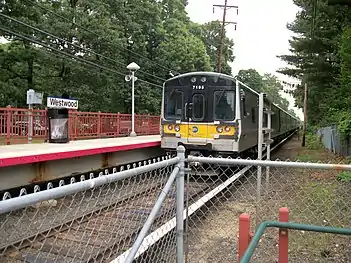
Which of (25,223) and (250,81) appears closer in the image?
(25,223)

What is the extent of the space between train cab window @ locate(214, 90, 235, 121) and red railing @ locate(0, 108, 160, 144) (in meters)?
4.53

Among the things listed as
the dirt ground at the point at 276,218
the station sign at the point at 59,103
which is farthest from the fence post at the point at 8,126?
the dirt ground at the point at 276,218

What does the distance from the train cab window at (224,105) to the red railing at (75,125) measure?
4.53 meters

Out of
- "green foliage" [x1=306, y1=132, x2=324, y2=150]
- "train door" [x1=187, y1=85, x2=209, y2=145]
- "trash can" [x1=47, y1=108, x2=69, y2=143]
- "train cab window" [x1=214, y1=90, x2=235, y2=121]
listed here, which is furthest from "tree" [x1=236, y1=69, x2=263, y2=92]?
"trash can" [x1=47, y1=108, x2=69, y2=143]

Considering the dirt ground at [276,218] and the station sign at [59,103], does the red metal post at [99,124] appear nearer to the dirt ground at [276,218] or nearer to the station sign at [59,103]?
the station sign at [59,103]

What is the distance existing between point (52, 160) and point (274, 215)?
4.51 metres

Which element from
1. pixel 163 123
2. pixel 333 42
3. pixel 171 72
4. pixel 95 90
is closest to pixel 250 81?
pixel 171 72

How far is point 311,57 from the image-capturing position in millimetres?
23922

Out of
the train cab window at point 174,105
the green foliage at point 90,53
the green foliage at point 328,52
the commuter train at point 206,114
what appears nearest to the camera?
the commuter train at point 206,114

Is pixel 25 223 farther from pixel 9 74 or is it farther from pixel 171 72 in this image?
pixel 171 72

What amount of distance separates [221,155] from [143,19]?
79.9ft

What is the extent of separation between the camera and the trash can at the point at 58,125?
10500mm

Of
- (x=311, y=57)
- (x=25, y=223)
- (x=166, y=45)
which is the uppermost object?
(x=166, y=45)

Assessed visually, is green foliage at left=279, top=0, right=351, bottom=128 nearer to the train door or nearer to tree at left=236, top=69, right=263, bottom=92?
the train door
